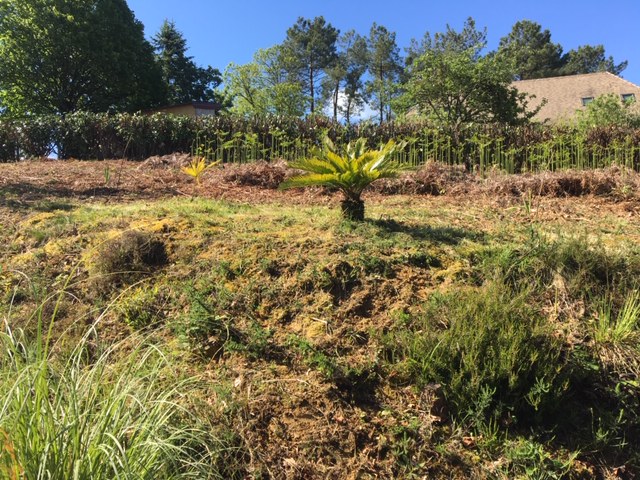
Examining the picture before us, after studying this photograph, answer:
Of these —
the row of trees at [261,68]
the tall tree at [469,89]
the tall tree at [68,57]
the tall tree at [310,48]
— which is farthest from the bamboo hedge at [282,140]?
the tall tree at [310,48]

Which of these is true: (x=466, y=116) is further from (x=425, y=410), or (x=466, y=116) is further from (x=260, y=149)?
(x=425, y=410)

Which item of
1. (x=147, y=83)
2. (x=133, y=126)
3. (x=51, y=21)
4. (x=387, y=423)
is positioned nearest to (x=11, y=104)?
(x=51, y=21)

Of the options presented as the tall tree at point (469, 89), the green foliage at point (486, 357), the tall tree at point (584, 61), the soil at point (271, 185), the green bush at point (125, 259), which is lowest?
the green foliage at point (486, 357)

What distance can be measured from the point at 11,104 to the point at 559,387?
30522 mm

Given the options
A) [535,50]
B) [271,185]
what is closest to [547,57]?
[535,50]

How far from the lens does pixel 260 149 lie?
9.23 metres

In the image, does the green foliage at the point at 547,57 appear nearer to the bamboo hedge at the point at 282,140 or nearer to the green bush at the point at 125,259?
the bamboo hedge at the point at 282,140

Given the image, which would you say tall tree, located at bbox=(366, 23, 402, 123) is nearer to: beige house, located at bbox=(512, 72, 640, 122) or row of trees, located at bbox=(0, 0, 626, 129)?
row of trees, located at bbox=(0, 0, 626, 129)

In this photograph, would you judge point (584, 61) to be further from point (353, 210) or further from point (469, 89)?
point (353, 210)

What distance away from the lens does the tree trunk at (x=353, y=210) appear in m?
4.11

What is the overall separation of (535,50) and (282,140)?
41591 mm

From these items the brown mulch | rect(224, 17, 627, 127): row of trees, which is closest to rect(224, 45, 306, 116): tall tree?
rect(224, 17, 627, 127): row of trees

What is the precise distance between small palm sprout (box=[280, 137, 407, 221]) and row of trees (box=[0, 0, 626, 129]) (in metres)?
5.99

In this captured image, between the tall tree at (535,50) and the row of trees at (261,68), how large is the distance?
0.32 feet
